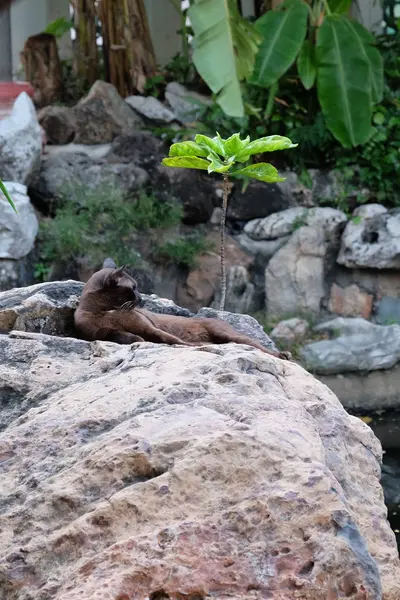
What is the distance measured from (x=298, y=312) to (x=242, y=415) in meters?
7.61

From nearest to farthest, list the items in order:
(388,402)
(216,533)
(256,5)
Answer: (216,533) < (388,402) < (256,5)

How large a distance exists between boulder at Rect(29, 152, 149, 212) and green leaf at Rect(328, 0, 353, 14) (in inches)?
123

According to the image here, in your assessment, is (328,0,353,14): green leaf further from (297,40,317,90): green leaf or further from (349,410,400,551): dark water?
(349,410,400,551): dark water

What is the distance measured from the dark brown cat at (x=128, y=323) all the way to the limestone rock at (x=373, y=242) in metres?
6.31

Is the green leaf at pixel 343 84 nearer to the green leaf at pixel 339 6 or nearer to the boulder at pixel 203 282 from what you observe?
the green leaf at pixel 339 6

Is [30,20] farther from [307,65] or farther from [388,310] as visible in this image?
[388,310]

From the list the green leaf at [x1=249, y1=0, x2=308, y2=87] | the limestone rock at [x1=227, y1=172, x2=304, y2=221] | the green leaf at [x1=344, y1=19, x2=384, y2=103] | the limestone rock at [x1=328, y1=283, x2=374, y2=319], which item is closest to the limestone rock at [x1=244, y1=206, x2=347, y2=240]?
the limestone rock at [x1=227, y1=172, x2=304, y2=221]

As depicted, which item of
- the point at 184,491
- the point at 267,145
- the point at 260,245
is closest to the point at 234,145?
the point at 267,145

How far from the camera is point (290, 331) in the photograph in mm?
9555

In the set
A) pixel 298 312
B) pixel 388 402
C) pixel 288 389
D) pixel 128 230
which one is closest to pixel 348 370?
pixel 388 402

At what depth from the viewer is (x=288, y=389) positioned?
3.01 metres

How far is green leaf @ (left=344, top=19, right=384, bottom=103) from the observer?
9766mm

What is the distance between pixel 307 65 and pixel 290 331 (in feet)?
10.6

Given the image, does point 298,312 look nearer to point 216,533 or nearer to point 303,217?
point 303,217
